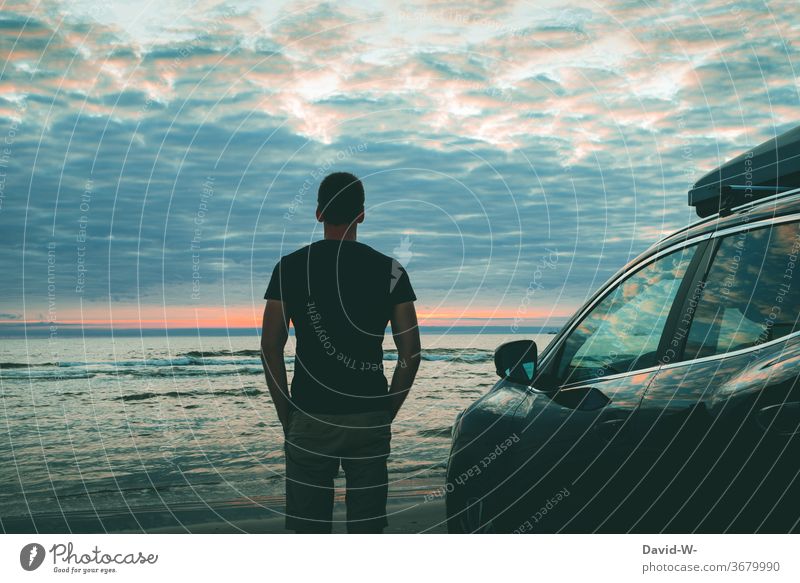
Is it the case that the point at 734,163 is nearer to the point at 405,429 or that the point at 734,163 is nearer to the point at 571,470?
the point at 571,470

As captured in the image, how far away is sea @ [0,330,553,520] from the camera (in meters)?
9.47

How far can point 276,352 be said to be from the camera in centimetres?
376

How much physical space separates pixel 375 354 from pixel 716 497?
71.8 inches

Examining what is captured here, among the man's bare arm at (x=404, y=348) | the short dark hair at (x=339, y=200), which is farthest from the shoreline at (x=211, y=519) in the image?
the short dark hair at (x=339, y=200)

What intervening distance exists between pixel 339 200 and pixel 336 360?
0.82m

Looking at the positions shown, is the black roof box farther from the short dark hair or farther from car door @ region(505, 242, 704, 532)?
the short dark hair

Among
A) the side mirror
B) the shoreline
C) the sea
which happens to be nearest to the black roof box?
the side mirror

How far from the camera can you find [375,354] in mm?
3588

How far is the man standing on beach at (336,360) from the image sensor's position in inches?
141

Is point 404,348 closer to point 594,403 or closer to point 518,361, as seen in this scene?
point 518,361

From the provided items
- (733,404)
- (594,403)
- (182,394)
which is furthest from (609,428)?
(182,394)

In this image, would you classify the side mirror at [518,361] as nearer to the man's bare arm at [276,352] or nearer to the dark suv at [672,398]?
the dark suv at [672,398]

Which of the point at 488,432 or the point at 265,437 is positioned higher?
the point at 488,432
